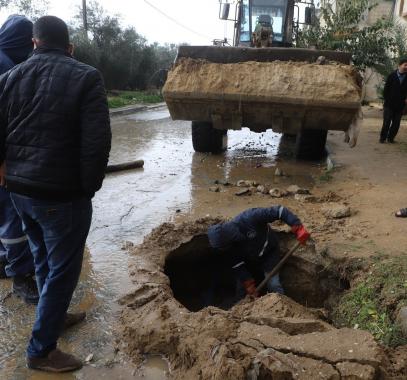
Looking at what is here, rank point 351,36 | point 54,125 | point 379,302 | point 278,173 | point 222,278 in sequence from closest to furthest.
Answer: point 54,125, point 379,302, point 222,278, point 278,173, point 351,36

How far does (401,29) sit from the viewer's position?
1586 cm

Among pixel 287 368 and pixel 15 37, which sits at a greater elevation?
pixel 15 37

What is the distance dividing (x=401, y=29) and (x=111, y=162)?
12.6m

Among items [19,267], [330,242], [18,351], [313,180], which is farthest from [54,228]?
[313,180]

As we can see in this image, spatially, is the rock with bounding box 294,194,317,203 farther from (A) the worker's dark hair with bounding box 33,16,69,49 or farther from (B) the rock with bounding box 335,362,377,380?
(A) the worker's dark hair with bounding box 33,16,69,49

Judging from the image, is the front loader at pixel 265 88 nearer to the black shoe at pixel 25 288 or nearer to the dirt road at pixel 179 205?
the dirt road at pixel 179 205

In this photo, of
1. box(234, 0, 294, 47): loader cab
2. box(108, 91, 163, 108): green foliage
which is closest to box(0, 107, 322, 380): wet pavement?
box(234, 0, 294, 47): loader cab

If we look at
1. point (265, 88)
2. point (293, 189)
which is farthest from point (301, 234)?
point (265, 88)

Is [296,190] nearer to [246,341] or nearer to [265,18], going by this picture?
[246,341]

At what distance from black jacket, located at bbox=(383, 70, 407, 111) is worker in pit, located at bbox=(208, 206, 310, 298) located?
552 centimetres

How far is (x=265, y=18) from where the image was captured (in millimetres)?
8898

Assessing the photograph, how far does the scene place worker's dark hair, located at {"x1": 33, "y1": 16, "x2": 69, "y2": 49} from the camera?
2.34 meters

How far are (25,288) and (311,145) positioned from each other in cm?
600

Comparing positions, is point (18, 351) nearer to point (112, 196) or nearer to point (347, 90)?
point (112, 196)
